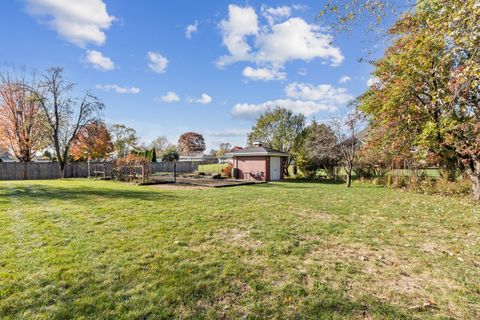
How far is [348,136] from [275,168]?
605 centimetres

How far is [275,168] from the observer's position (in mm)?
19953

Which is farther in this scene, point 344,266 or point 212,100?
point 212,100

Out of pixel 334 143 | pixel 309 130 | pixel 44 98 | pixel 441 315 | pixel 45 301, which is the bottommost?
pixel 441 315

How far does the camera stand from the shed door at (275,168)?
19.5m

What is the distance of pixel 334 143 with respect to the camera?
17594 millimetres

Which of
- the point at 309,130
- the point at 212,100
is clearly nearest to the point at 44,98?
the point at 212,100

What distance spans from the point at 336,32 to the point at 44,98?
25.4m

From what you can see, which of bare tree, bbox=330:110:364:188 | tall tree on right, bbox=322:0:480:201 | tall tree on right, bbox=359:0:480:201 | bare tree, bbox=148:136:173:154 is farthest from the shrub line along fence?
bare tree, bbox=148:136:173:154

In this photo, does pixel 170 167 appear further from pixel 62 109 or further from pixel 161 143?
pixel 161 143

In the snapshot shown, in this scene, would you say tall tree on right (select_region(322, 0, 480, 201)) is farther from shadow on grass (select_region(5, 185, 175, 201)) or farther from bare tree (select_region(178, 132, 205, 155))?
bare tree (select_region(178, 132, 205, 155))

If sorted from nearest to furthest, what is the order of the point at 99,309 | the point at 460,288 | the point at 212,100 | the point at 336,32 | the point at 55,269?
the point at 99,309, the point at 460,288, the point at 55,269, the point at 336,32, the point at 212,100

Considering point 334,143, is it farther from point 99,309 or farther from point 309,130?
point 99,309

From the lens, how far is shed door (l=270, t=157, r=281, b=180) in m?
19.5

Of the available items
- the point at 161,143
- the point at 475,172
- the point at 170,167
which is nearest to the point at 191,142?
the point at 161,143
